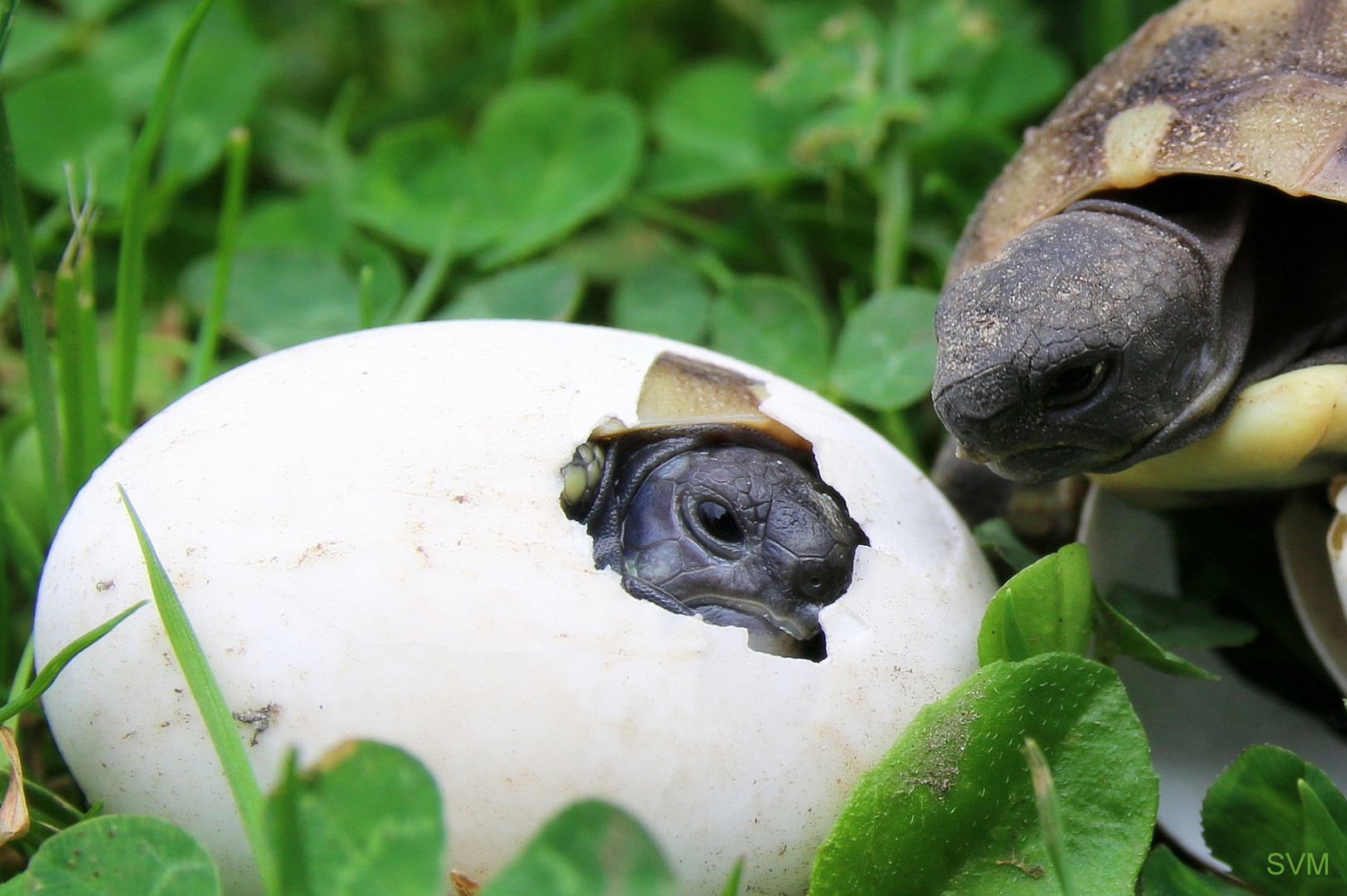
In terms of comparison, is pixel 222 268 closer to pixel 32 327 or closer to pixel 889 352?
pixel 32 327

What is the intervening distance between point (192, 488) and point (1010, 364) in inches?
29.8

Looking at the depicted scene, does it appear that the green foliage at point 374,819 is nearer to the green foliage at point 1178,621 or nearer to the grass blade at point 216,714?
the grass blade at point 216,714

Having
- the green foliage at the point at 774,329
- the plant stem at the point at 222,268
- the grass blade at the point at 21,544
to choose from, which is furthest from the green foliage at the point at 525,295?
the grass blade at the point at 21,544

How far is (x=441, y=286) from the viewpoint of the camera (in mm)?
2066

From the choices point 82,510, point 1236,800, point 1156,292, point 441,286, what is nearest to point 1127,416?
point 1156,292

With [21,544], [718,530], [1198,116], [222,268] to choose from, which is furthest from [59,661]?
[1198,116]

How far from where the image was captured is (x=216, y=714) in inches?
38.5

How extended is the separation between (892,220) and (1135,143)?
28.3 inches

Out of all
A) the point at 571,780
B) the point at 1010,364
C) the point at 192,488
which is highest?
the point at 1010,364

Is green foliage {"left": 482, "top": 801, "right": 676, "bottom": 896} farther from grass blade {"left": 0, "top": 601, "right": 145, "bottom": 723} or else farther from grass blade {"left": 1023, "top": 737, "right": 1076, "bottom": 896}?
grass blade {"left": 0, "top": 601, "right": 145, "bottom": 723}

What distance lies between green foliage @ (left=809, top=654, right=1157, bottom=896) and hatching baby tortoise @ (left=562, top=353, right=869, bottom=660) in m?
0.14

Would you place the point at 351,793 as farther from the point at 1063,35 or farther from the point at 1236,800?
the point at 1063,35

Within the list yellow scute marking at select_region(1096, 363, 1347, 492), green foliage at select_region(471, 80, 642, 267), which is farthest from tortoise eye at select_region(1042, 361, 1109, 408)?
green foliage at select_region(471, 80, 642, 267)

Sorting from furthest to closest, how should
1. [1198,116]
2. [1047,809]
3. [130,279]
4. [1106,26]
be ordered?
[1106,26] → [130,279] → [1198,116] → [1047,809]
